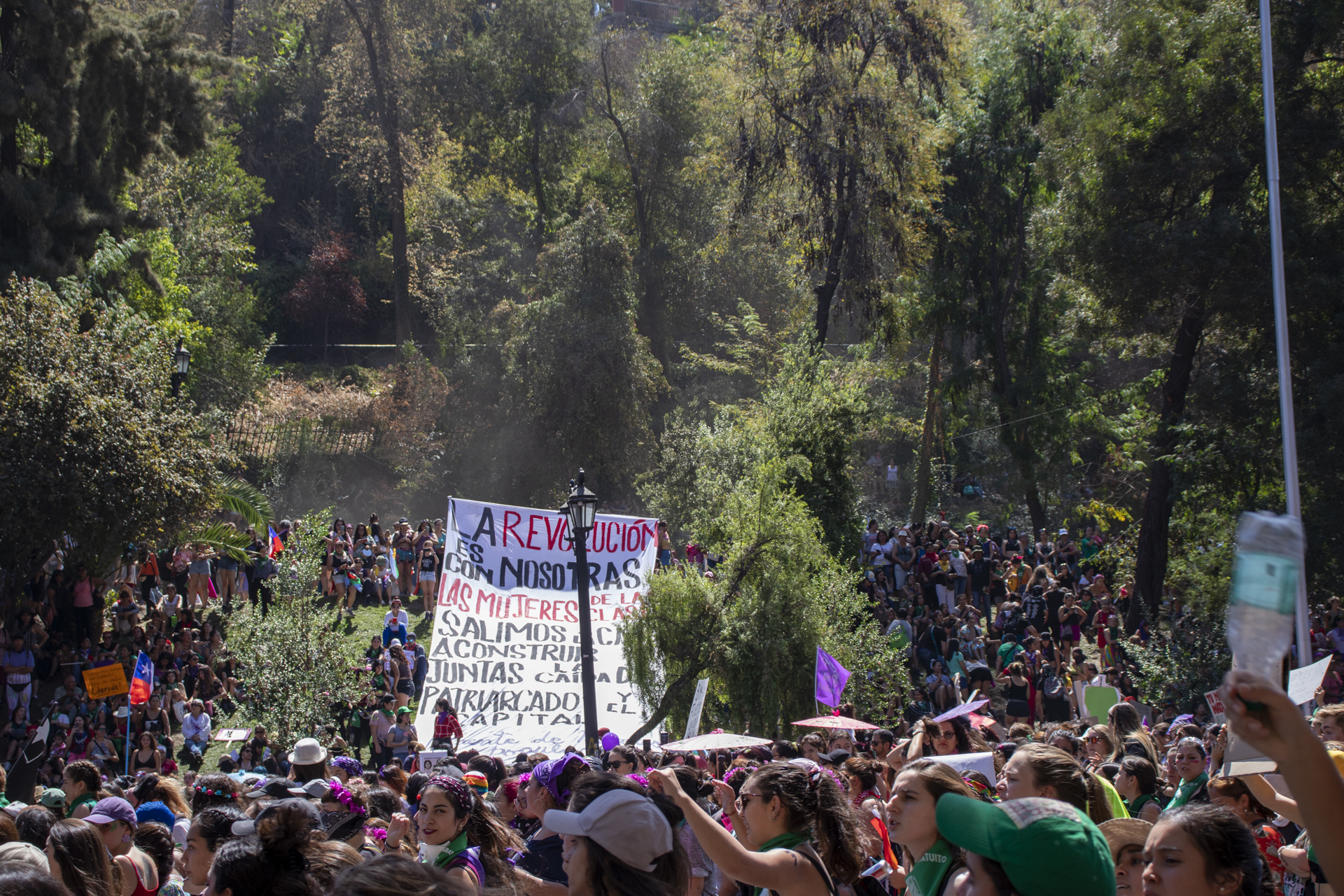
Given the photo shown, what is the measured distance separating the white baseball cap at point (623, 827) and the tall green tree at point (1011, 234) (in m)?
29.1

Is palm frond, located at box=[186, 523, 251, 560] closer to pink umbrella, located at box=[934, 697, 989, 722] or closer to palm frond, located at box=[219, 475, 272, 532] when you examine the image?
palm frond, located at box=[219, 475, 272, 532]

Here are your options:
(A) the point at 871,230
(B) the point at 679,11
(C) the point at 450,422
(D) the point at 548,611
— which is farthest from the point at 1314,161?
(B) the point at 679,11

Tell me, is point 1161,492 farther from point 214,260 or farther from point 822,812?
point 214,260

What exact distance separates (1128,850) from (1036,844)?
1.64 metres

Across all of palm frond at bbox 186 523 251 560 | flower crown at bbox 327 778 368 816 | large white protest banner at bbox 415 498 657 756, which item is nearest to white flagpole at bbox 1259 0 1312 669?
large white protest banner at bbox 415 498 657 756

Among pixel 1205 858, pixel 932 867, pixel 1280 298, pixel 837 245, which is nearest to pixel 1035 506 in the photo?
pixel 837 245

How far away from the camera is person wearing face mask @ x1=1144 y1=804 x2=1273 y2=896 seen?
9.89ft

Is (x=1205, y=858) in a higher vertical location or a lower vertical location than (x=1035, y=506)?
lower

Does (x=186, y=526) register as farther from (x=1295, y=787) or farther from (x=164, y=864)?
(x=1295, y=787)

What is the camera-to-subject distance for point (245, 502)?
22578 millimetres

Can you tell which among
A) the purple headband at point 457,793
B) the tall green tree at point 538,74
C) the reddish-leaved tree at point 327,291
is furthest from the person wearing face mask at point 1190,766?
the reddish-leaved tree at point 327,291

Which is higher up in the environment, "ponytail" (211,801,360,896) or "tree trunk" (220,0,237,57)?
"tree trunk" (220,0,237,57)

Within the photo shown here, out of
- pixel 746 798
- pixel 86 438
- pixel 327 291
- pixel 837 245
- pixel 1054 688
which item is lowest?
pixel 1054 688

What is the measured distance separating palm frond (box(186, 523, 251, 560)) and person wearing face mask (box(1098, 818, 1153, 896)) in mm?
19598
